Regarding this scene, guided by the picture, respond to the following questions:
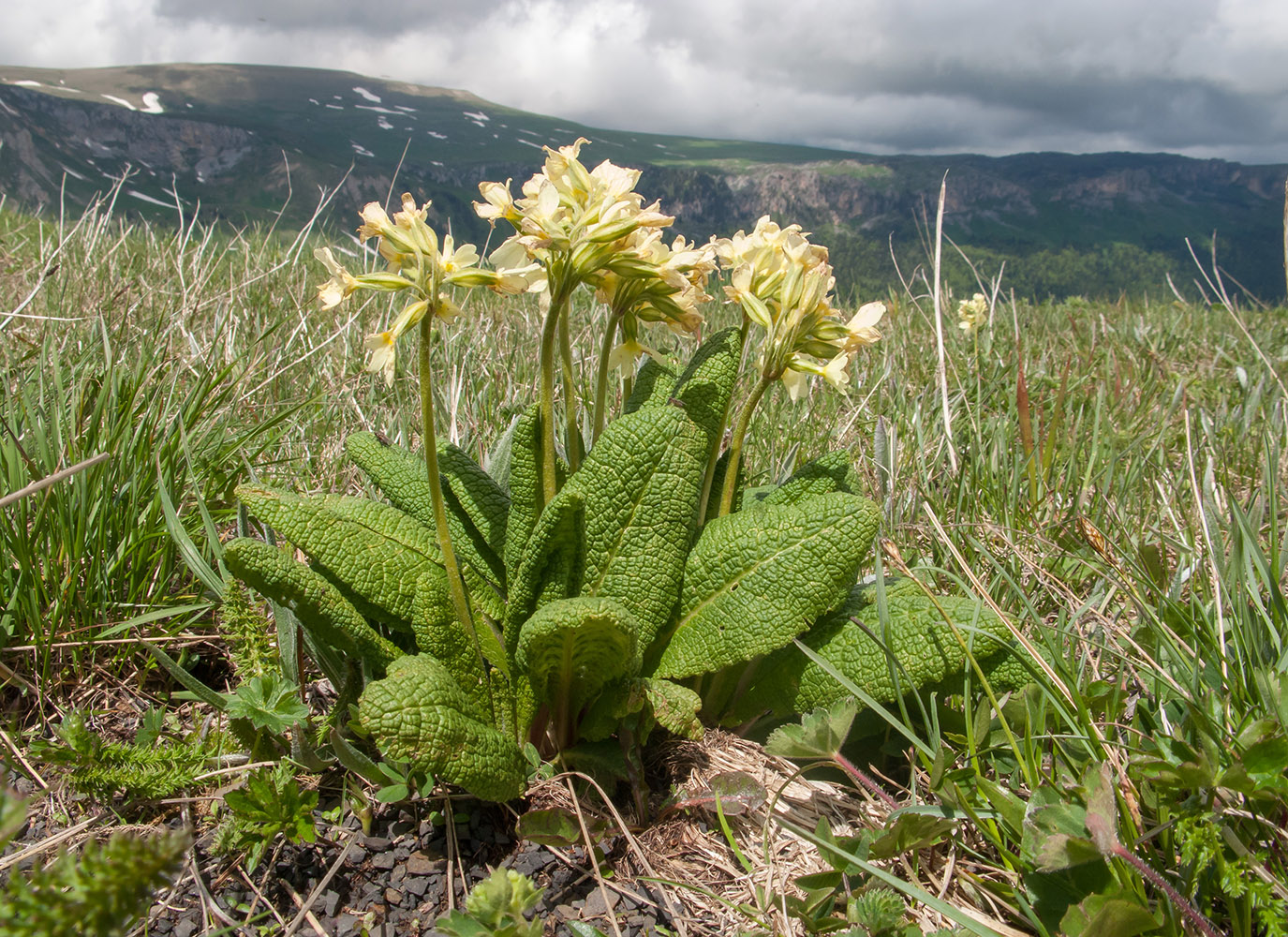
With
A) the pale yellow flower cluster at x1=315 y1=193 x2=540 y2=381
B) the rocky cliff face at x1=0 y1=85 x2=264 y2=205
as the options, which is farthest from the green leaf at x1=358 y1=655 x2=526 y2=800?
the rocky cliff face at x1=0 y1=85 x2=264 y2=205

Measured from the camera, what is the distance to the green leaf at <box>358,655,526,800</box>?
1.11 meters

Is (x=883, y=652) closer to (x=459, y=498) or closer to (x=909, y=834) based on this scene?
(x=909, y=834)

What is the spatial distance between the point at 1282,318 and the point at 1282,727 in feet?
20.0

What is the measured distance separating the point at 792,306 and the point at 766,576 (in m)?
0.47

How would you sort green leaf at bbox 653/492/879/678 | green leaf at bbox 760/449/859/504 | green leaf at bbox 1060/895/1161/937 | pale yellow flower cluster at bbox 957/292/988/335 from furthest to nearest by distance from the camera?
pale yellow flower cluster at bbox 957/292/988/335
green leaf at bbox 760/449/859/504
green leaf at bbox 653/492/879/678
green leaf at bbox 1060/895/1161/937

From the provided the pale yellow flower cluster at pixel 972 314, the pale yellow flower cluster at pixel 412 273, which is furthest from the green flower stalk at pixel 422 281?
the pale yellow flower cluster at pixel 972 314

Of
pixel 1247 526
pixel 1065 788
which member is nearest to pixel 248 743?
pixel 1065 788

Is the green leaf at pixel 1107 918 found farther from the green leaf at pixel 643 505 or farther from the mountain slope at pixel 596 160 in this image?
the mountain slope at pixel 596 160

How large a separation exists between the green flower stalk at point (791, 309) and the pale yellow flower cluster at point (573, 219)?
23 cm

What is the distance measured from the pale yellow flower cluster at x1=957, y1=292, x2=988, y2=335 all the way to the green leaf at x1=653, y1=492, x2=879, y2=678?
3540 millimetres

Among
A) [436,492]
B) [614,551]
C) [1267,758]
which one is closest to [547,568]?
[614,551]

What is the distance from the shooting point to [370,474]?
5.65 feet

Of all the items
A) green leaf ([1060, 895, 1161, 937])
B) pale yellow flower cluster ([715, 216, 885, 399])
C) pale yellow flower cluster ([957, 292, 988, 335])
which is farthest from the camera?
pale yellow flower cluster ([957, 292, 988, 335])

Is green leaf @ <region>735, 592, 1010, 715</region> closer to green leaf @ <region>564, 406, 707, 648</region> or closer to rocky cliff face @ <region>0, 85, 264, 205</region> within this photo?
green leaf @ <region>564, 406, 707, 648</region>
